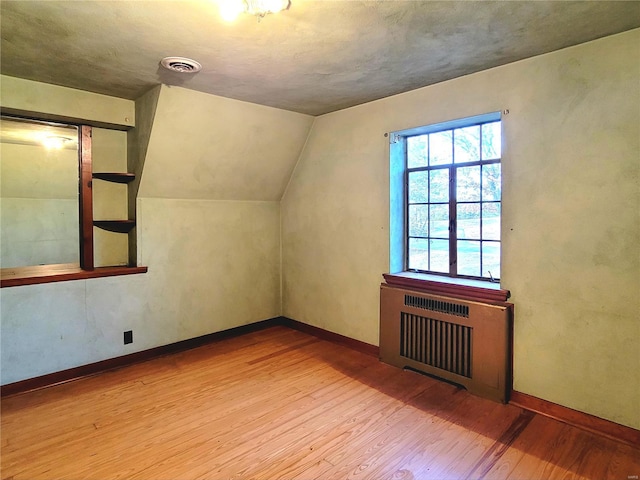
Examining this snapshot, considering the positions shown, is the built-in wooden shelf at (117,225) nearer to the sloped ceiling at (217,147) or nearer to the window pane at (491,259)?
the sloped ceiling at (217,147)

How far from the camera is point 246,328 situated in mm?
4367

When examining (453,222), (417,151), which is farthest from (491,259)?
(417,151)

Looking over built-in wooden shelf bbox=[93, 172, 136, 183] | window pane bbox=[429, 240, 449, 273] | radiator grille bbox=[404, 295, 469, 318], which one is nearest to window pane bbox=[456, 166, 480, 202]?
window pane bbox=[429, 240, 449, 273]

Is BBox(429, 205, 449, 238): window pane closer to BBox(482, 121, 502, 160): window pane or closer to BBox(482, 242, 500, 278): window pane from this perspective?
BBox(482, 242, 500, 278): window pane

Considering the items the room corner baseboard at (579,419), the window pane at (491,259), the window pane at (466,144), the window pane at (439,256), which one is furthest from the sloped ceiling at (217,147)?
the room corner baseboard at (579,419)

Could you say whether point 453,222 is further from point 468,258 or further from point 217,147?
point 217,147

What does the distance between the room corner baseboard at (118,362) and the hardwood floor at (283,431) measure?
10 centimetres

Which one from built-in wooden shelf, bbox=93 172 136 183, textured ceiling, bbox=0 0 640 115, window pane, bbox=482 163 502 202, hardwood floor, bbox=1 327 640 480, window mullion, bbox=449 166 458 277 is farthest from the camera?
built-in wooden shelf, bbox=93 172 136 183

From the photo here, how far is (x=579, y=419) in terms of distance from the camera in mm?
2389

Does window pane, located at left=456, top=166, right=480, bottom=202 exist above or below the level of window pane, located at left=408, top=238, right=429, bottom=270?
above

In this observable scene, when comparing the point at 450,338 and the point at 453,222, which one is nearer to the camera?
the point at 450,338

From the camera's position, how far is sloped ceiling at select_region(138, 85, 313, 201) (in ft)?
10.5

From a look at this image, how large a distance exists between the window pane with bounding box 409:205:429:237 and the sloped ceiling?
1.55 metres

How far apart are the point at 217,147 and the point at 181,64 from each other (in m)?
1.17
